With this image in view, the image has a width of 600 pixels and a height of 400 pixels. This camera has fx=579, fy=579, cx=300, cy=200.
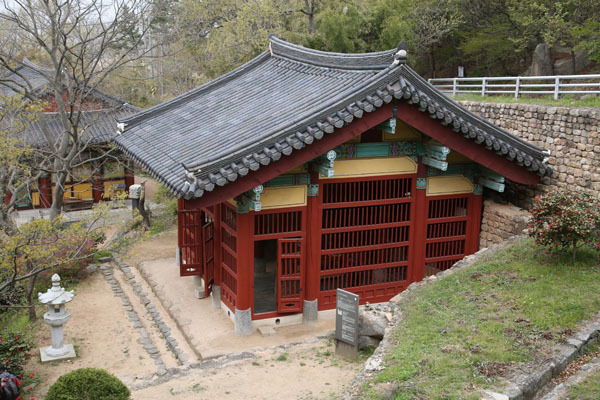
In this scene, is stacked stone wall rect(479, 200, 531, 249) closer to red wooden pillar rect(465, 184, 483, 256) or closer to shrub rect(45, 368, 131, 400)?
red wooden pillar rect(465, 184, 483, 256)

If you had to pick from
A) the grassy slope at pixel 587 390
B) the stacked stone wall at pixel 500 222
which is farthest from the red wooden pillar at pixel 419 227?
the grassy slope at pixel 587 390

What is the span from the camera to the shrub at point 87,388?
9.15 m

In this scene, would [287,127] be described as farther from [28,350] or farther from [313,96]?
[28,350]

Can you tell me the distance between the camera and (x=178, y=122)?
16719 millimetres

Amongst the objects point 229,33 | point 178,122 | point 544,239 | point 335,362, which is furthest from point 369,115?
point 229,33

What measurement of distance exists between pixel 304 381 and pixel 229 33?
2804 centimetres

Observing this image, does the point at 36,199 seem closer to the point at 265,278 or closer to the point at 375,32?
the point at 265,278

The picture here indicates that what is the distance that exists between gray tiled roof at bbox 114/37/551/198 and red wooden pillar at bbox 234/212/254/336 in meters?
1.75

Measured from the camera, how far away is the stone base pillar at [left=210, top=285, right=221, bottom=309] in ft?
49.1

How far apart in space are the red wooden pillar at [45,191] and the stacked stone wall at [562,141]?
21.8 meters

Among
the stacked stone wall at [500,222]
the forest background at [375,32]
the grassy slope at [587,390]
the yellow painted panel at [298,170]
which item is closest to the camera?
the grassy slope at [587,390]

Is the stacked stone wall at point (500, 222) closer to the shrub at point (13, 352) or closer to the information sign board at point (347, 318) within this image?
the information sign board at point (347, 318)

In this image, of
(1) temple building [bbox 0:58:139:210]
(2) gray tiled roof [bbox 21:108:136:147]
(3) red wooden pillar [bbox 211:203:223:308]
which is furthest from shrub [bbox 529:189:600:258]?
(1) temple building [bbox 0:58:139:210]

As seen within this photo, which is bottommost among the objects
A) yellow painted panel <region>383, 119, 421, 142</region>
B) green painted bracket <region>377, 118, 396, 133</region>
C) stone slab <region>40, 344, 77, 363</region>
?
stone slab <region>40, 344, 77, 363</region>
